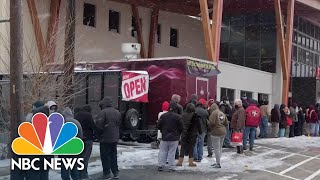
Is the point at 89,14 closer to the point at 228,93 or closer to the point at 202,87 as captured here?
the point at 228,93

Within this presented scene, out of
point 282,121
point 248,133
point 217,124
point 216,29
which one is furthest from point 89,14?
point 217,124

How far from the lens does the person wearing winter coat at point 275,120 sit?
2189 centimetres

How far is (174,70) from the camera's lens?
1739 cm

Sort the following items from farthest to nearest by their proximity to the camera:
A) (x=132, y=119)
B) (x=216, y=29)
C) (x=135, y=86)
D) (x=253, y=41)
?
(x=253, y=41)
(x=216, y=29)
(x=135, y=86)
(x=132, y=119)

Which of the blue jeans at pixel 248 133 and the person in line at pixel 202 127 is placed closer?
the person in line at pixel 202 127

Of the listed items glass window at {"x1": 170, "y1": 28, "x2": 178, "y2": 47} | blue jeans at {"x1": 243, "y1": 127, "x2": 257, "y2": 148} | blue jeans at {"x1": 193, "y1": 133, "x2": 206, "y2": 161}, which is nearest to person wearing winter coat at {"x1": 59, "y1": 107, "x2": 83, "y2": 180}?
blue jeans at {"x1": 193, "y1": 133, "x2": 206, "y2": 161}

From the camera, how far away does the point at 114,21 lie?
29.7 metres

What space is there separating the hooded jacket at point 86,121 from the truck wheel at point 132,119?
5.51 metres

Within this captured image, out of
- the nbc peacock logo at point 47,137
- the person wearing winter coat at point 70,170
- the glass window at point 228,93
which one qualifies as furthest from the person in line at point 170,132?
the glass window at point 228,93

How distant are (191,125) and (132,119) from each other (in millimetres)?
4024

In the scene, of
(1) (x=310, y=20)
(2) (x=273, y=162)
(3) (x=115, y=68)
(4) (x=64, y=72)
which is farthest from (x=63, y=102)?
(1) (x=310, y=20)

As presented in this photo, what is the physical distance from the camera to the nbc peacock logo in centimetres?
853

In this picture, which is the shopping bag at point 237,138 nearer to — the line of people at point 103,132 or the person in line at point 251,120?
the person in line at point 251,120

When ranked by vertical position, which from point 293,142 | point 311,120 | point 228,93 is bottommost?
point 293,142
